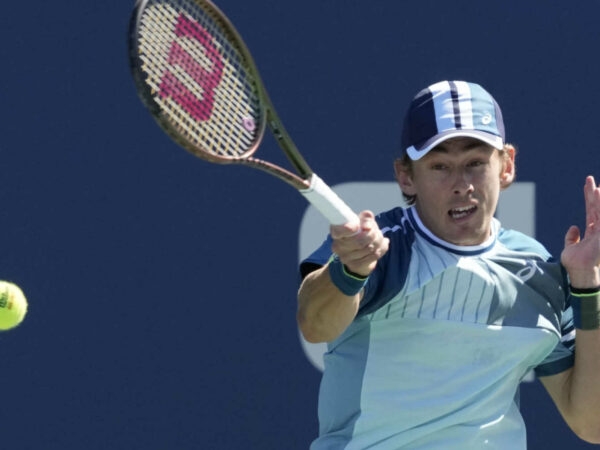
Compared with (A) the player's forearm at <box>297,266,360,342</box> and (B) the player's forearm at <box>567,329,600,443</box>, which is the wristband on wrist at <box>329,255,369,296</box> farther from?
(B) the player's forearm at <box>567,329,600,443</box>

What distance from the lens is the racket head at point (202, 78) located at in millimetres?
2303

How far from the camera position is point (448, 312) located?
8.45ft

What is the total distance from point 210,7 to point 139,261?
1.36 meters

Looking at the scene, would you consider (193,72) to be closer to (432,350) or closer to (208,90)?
(208,90)

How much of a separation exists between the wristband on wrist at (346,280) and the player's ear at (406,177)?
14.3 inches

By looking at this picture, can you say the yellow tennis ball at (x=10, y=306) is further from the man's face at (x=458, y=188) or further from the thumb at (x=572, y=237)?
the thumb at (x=572, y=237)

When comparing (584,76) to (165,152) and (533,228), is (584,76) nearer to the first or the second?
(533,228)

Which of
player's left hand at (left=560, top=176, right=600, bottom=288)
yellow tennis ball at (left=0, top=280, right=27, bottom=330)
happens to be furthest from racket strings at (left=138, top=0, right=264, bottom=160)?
yellow tennis ball at (left=0, top=280, right=27, bottom=330)

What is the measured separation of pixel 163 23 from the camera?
2383 millimetres

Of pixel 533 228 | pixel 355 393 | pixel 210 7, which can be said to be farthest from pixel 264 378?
pixel 210 7

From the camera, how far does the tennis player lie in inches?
100

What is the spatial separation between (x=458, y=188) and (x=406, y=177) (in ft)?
0.51

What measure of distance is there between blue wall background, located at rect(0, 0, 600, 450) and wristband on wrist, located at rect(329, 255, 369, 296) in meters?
1.32

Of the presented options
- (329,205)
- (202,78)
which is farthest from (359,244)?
(202,78)
